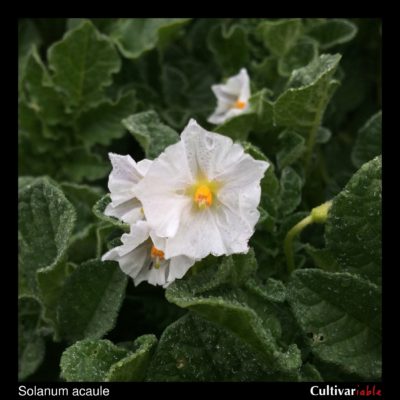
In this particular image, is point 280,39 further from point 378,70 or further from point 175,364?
point 175,364

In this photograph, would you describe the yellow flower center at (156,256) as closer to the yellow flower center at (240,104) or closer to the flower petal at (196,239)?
the flower petal at (196,239)

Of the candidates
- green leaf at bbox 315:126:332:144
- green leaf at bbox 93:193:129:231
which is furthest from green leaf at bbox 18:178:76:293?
green leaf at bbox 315:126:332:144

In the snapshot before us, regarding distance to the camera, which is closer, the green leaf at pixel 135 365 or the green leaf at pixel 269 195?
the green leaf at pixel 135 365

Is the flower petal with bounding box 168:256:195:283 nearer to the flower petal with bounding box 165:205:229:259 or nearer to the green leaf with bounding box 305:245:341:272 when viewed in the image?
the flower petal with bounding box 165:205:229:259

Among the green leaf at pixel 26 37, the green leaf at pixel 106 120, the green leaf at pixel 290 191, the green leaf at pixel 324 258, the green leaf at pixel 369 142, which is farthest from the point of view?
the green leaf at pixel 26 37

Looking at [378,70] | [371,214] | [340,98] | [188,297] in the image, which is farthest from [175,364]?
[378,70]

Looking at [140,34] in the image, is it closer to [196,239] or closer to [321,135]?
[321,135]

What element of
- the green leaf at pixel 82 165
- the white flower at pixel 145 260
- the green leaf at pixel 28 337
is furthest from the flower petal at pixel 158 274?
the green leaf at pixel 82 165
